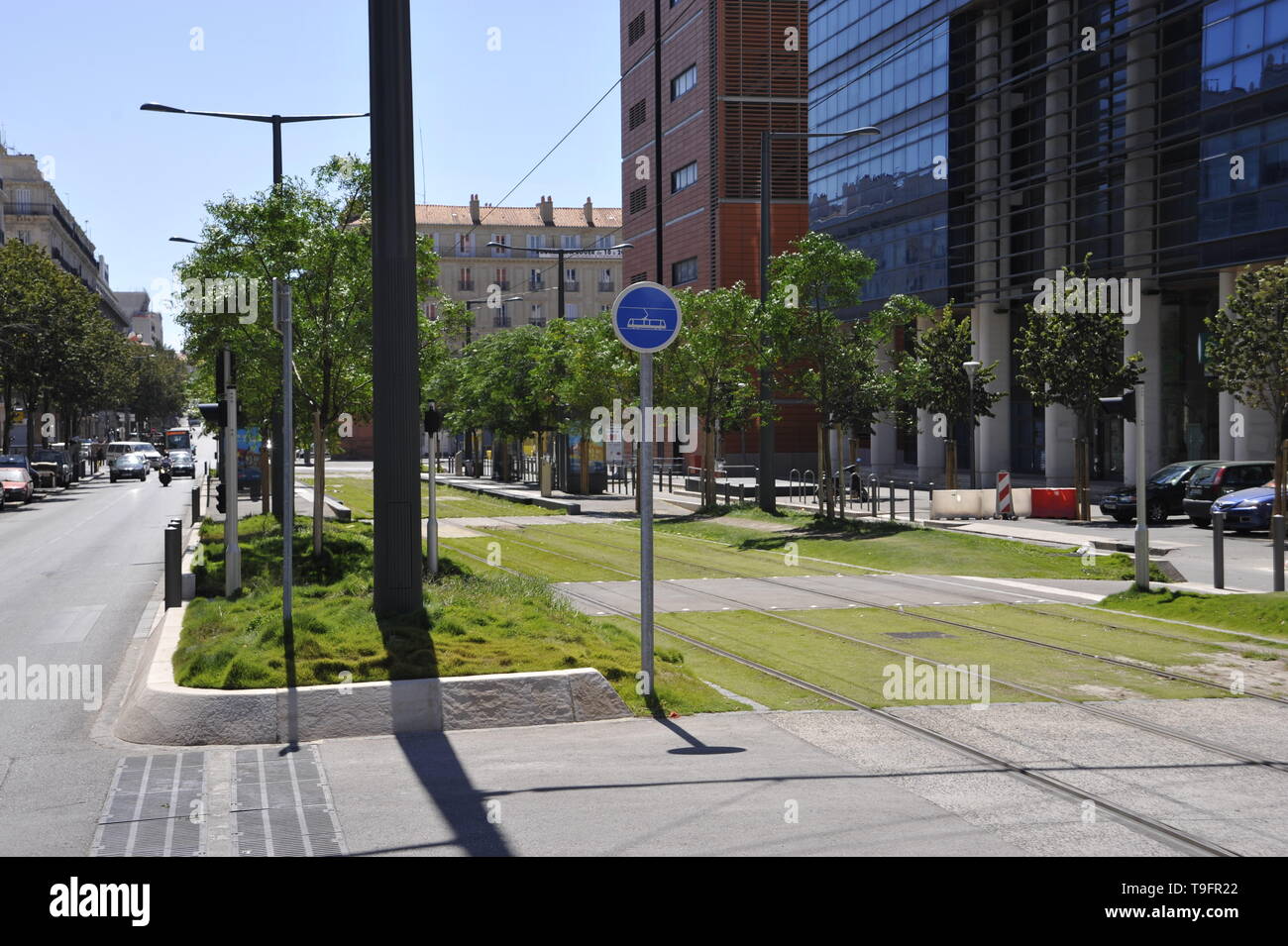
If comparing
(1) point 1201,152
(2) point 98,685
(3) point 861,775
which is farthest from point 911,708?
(1) point 1201,152

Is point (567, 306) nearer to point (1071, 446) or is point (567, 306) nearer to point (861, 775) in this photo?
point (1071, 446)

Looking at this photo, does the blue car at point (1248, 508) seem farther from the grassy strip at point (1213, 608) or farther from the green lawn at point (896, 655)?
the green lawn at point (896, 655)

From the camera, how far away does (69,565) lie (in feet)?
77.0

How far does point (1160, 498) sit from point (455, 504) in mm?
22140

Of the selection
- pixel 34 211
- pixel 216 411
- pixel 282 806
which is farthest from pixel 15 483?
pixel 34 211

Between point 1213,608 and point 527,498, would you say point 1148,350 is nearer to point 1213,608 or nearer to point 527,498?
point 527,498

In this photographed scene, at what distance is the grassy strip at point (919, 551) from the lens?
72.8 ft

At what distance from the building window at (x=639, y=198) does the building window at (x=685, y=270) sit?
6401 mm

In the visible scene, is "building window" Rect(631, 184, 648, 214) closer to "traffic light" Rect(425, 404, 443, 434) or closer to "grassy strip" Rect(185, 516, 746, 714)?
"traffic light" Rect(425, 404, 443, 434)

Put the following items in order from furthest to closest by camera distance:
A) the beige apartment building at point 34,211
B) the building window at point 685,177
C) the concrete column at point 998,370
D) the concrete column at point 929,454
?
1. the beige apartment building at point 34,211
2. the building window at point 685,177
3. the concrete column at point 929,454
4. the concrete column at point 998,370

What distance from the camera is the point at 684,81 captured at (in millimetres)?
69438

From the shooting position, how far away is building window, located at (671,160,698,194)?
224ft

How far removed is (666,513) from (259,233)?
1940 cm

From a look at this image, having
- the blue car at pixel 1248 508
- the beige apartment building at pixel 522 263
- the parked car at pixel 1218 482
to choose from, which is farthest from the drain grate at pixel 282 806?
the beige apartment building at pixel 522 263
